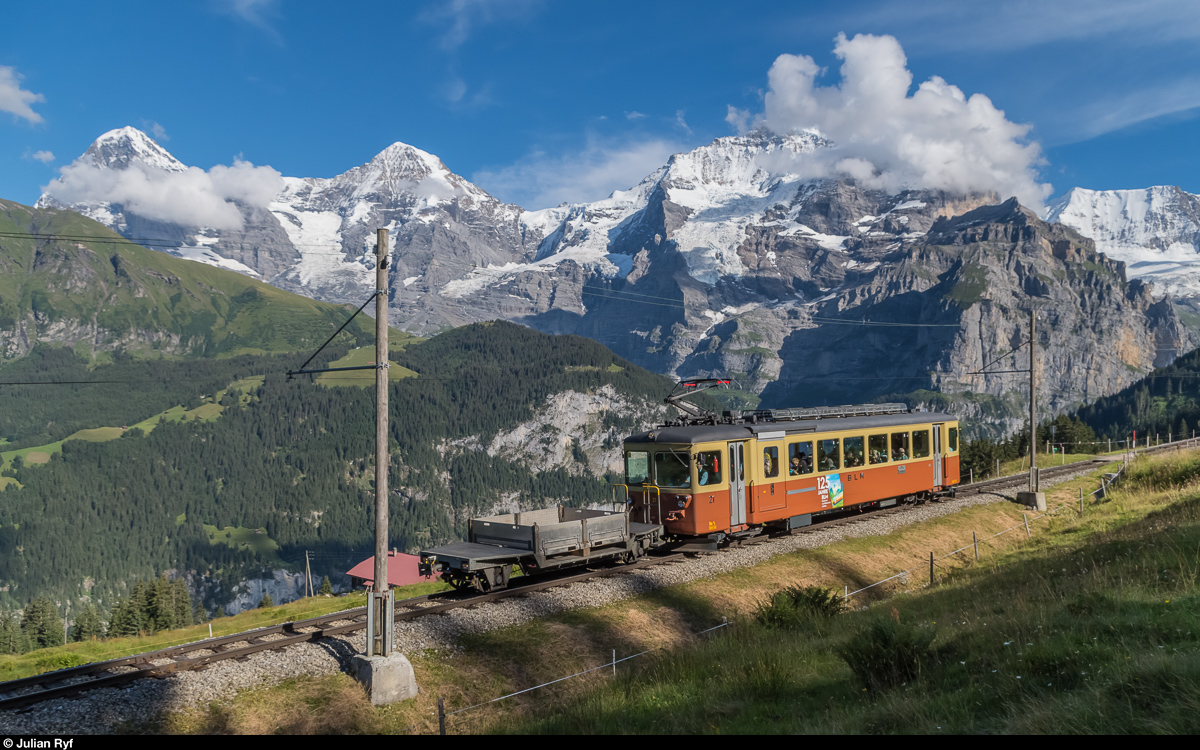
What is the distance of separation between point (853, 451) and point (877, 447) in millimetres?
1833

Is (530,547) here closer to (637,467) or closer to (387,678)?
(387,678)

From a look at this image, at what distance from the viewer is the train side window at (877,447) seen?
92.2 ft

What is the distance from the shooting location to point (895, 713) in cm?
778

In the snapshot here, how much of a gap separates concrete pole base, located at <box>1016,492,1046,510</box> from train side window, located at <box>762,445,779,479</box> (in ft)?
54.8

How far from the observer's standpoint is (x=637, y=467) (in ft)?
78.2

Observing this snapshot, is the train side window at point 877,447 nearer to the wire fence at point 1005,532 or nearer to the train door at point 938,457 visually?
the wire fence at point 1005,532

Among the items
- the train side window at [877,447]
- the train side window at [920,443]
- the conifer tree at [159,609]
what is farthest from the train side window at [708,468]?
the conifer tree at [159,609]

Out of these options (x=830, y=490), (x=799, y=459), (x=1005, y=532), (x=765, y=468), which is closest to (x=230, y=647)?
(x=765, y=468)

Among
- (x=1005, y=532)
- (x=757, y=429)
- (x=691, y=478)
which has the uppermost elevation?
(x=757, y=429)

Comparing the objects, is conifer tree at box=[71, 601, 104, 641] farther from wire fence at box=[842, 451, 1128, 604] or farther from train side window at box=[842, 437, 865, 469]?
wire fence at box=[842, 451, 1128, 604]

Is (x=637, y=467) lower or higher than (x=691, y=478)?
higher

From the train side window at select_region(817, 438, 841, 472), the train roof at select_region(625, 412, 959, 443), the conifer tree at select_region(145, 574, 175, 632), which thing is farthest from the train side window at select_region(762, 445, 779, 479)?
the conifer tree at select_region(145, 574, 175, 632)

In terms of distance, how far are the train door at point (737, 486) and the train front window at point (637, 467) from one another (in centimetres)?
274

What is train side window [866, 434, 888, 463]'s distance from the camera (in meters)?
28.1
